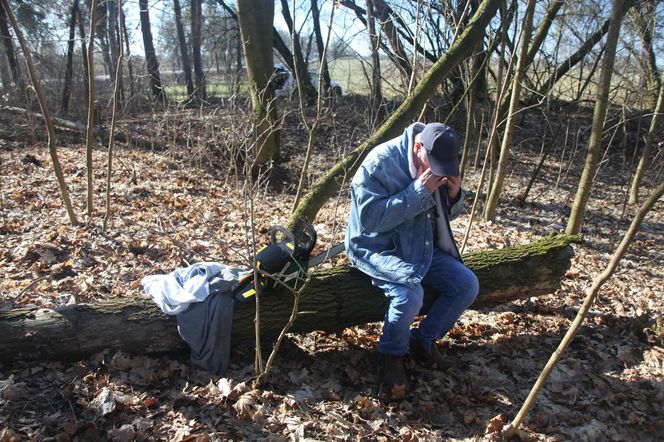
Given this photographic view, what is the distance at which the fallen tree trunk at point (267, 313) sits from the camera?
116 inches

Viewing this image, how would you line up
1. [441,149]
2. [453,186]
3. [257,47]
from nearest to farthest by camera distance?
[441,149]
[453,186]
[257,47]

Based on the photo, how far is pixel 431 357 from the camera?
3.37m

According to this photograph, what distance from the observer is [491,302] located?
3830 mm

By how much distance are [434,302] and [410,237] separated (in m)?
0.58

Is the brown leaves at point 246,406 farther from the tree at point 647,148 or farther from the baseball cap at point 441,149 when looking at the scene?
the tree at point 647,148

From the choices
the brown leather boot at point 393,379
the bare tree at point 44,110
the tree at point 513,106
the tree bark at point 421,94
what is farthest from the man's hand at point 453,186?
the bare tree at point 44,110

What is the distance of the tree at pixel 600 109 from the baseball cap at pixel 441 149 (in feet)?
9.84

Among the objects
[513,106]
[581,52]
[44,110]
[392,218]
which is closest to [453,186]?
[392,218]

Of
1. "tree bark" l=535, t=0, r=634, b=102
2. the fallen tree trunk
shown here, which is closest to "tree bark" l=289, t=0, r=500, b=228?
the fallen tree trunk

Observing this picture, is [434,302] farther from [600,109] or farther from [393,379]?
[600,109]

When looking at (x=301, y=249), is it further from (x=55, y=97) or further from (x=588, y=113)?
(x=588, y=113)

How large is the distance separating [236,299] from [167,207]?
3.58 m

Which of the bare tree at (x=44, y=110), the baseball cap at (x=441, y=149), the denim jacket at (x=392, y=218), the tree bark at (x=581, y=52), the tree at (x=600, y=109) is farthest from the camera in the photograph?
the tree bark at (x=581, y=52)

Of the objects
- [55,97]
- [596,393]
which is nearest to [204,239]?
[596,393]
